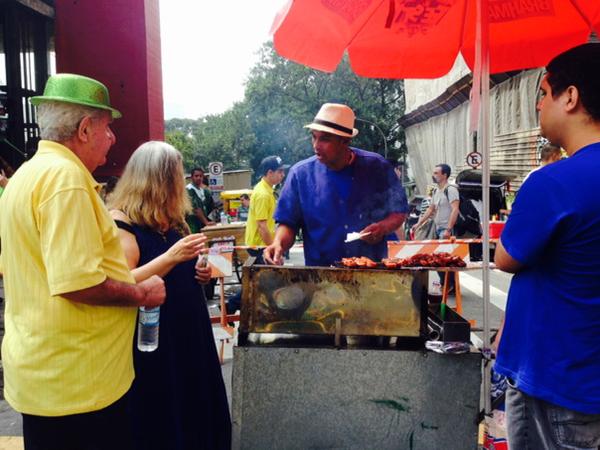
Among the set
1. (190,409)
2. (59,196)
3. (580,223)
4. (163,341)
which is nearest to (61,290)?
(59,196)

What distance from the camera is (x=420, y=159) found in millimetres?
30656

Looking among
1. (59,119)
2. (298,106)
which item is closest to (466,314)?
(59,119)

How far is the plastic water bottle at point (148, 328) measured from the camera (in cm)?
256

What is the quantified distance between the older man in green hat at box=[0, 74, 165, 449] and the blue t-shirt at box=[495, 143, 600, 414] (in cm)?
146

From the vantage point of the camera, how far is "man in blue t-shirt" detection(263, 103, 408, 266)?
158 inches

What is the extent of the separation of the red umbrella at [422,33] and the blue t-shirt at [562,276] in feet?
7.00

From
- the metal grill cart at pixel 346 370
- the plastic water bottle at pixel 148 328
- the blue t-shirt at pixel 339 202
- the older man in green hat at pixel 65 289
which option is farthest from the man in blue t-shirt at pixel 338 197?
the older man in green hat at pixel 65 289

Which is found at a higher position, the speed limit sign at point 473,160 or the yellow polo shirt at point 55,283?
the speed limit sign at point 473,160

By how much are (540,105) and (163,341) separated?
2221 mm

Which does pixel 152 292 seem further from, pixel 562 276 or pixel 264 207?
pixel 264 207

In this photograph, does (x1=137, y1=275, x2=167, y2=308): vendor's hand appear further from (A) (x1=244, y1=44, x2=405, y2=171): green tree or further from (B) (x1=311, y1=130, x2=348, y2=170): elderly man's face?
(A) (x1=244, y1=44, x2=405, y2=171): green tree

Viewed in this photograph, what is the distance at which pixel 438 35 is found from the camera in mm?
4246

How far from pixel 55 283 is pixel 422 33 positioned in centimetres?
333

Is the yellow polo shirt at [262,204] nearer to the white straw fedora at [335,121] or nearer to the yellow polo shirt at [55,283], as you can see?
the white straw fedora at [335,121]
